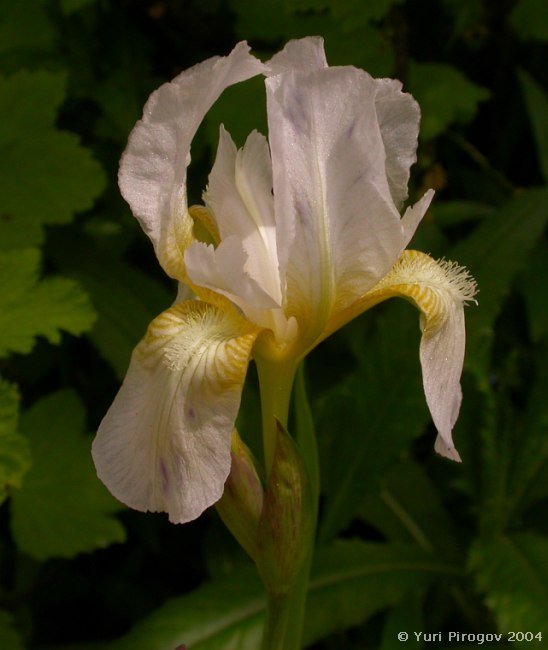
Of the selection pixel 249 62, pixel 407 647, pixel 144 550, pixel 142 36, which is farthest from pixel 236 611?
pixel 142 36

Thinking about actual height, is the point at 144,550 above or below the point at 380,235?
below

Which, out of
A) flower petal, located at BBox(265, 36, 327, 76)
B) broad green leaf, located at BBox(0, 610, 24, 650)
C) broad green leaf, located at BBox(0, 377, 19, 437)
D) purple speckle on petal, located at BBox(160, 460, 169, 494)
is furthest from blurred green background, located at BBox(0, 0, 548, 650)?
flower petal, located at BBox(265, 36, 327, 76)

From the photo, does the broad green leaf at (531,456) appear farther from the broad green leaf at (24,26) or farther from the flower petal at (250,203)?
the broad green leaf at (24,26)

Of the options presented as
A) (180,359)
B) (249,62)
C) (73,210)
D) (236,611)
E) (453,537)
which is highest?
(249,62)

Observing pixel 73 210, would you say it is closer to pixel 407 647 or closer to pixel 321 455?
pixel 321 455

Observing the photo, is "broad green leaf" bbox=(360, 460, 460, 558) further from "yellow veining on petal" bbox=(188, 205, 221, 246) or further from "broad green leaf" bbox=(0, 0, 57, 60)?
"broad green leaf" bbox=(0, 0, 57, 60)

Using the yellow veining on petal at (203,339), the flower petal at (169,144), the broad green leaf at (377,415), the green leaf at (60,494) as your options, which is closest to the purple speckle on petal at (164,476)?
the yellow veining on petal at (203,339)

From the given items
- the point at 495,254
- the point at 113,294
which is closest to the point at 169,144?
the point at 113,294
